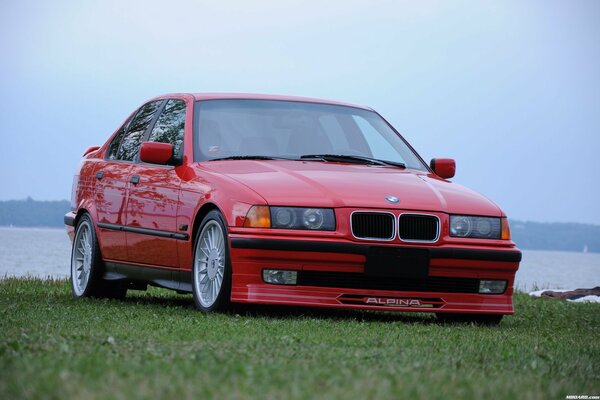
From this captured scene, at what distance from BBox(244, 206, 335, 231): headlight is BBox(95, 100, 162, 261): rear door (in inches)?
84.6

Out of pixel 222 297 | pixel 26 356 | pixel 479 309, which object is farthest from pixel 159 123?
pixel 26 356

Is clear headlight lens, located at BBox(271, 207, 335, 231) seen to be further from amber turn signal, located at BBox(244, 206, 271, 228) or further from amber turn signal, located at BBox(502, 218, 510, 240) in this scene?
amber turn signal, located at BBox(502, 218, 510, 240)

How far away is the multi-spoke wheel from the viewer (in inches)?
344

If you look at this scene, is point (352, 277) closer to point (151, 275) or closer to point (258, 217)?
point (258, 217)


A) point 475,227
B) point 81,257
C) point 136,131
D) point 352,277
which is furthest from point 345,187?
point 81,257

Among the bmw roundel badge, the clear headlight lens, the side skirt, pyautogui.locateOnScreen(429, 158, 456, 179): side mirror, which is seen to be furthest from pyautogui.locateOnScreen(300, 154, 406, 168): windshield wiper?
the side skirt

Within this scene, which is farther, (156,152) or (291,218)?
(156,152)

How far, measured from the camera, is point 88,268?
1111cm

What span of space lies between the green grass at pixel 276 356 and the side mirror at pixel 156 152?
1.17 meters

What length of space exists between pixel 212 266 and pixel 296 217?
836mm

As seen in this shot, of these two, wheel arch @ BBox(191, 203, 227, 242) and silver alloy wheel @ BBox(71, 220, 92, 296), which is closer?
wheel arch @ BBox(191, 203, 227, 242)

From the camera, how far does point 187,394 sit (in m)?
4.35

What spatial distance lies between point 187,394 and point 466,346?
9.38 ft

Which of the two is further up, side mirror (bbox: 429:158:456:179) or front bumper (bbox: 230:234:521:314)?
side mirror (bbox: 429:158:456:179)
